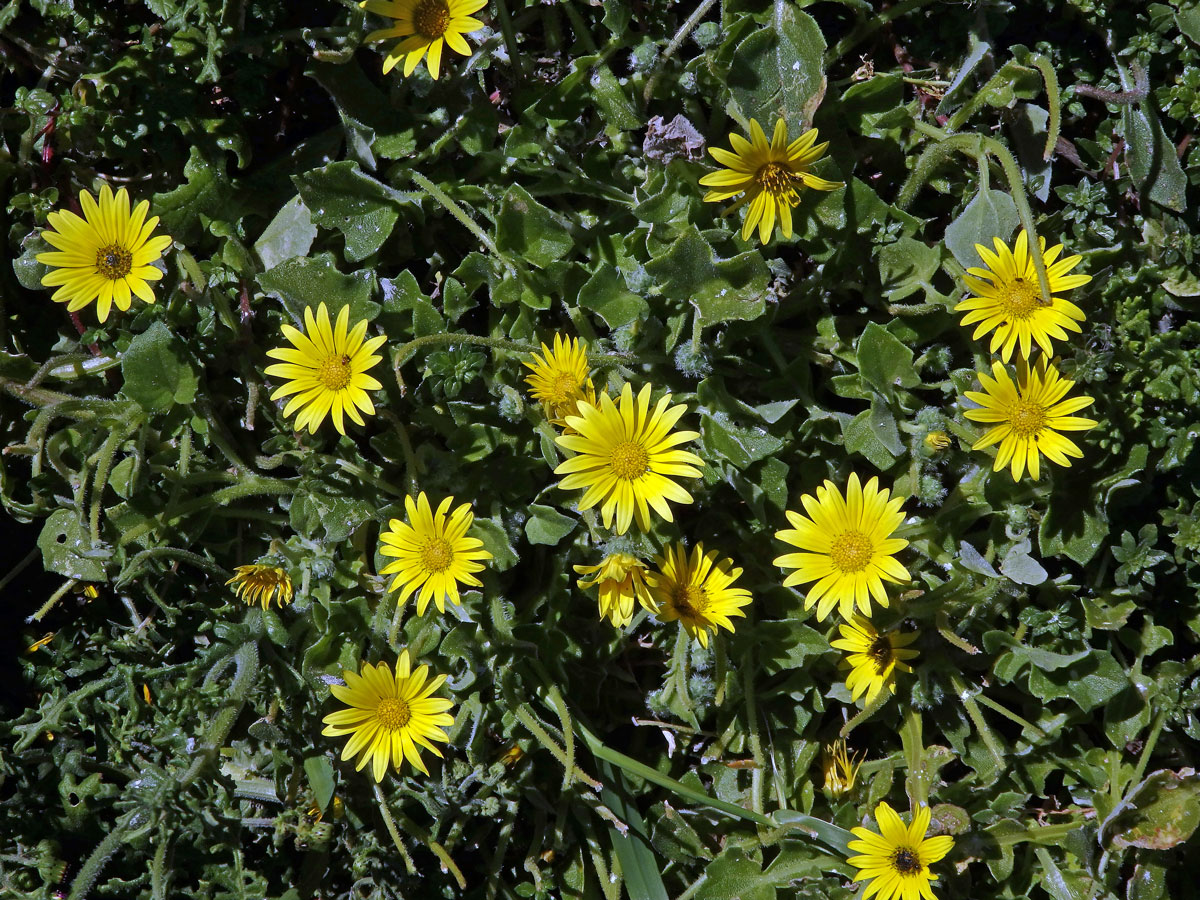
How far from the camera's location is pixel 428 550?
295 centimetres

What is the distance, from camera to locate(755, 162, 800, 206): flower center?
2.84 meters

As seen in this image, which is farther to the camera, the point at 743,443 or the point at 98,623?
the point at 98,623

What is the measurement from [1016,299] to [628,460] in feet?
4.16

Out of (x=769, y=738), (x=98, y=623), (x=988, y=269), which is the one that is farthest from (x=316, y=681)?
(x=988, y=269)

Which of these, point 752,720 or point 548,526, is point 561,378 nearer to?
point 548,526

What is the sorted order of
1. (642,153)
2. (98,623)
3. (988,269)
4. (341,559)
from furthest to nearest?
1. (98,623)
2. (341,559)
3. (642,153)
4. (988,269)

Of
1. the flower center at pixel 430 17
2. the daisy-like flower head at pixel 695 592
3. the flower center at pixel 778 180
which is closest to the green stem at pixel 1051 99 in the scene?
the flower center at pixel 778 180

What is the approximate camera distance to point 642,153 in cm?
311

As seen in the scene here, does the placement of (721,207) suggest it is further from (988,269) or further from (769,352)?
(988,269)

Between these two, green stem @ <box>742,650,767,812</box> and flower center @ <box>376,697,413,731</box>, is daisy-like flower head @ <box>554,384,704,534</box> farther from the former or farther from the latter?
flower center @ <box>376,697,413,731</box>

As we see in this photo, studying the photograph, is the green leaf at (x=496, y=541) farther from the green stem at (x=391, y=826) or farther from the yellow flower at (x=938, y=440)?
the yellow flower at (x=938, y=440)

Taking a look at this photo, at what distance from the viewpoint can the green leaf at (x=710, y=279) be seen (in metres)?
2.83

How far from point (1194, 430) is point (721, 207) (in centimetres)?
163

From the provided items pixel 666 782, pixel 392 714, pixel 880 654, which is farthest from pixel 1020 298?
pixel 392 714
